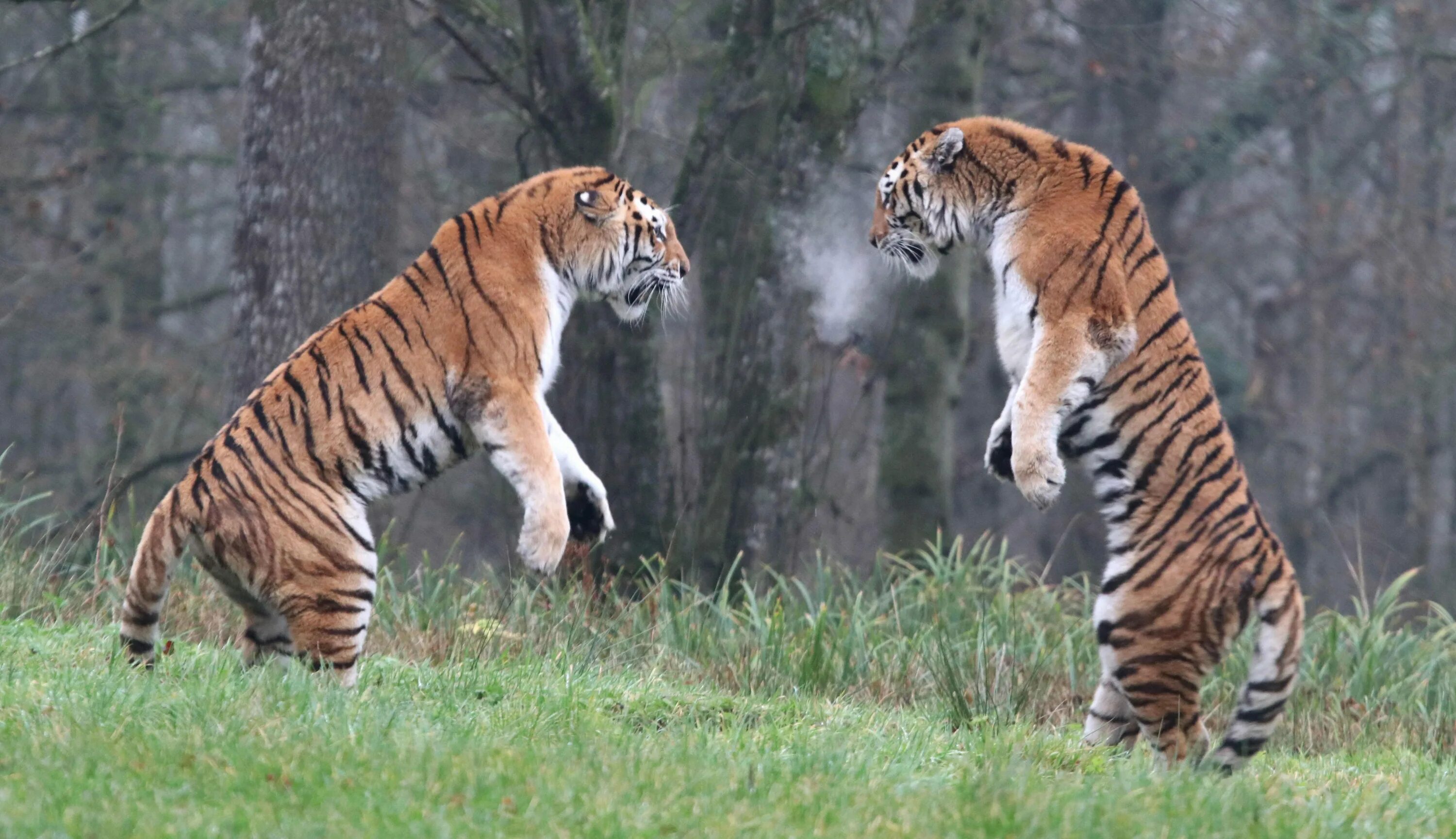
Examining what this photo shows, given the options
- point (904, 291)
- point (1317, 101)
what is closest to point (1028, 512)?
point (1317, 101)

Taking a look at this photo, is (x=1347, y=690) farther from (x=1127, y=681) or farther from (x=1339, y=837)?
(x=1339, y=837)

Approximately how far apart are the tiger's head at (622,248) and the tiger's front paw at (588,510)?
2.70ft

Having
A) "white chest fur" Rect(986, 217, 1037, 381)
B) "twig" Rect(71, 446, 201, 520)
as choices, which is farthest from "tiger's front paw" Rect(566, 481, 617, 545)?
"twig" Rect(71, 446, 201, 520)

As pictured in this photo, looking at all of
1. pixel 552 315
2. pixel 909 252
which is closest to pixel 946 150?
pixel 909 252

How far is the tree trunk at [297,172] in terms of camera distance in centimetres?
927

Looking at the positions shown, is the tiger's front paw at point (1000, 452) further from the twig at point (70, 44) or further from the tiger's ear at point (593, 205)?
the twig at point (70, 44)

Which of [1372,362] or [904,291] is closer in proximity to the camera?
[904,291]

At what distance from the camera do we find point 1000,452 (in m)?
6.23

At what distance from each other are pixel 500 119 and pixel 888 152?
4.28 m

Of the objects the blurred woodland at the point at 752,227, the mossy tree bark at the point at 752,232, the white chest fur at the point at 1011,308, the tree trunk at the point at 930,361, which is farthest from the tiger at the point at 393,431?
the tree trunk at the point at 930,361

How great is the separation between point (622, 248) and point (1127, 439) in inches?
88.7

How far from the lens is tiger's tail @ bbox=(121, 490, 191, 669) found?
5.54 meters

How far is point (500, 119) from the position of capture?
49.6 ft

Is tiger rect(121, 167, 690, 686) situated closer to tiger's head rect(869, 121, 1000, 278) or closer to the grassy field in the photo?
the grassy field
